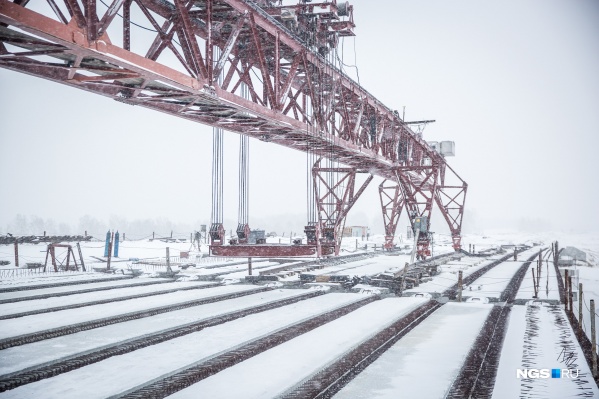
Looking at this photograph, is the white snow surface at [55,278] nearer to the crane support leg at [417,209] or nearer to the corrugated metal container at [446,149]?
the crane support leg at [417,209]

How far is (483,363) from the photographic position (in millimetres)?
6516

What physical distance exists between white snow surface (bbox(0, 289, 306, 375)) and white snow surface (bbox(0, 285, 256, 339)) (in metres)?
0.93

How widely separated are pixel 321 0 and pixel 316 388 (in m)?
11.4

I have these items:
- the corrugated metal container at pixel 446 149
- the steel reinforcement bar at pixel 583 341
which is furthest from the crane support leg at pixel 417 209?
the corrugated metal container at pixel 446 149

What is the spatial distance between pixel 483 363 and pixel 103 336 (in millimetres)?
6464

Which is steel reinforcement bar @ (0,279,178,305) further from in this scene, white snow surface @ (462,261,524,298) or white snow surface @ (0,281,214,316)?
white snow surface @ (462,261,524,298)

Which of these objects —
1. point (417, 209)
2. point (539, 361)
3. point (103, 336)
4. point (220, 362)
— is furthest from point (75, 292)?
point (417, 209)

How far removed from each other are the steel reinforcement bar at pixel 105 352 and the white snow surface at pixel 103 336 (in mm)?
188

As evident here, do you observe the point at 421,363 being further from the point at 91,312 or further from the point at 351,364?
the point at 91,312

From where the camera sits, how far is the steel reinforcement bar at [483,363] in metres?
5.43

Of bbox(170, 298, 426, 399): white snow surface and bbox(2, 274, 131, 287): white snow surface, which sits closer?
bbox(170, 298, 426, 399): white snow surface

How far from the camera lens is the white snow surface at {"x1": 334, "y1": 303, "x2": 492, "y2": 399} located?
5434 millimetres

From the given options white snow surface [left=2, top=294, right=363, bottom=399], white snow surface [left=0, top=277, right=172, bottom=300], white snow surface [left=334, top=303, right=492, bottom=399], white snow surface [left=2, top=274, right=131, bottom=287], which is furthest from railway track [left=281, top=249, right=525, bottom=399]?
white snow surface [left=2, top=274, right=131, bottom=287]

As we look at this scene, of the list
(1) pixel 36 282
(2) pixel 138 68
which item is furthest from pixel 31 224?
(2) pixel 138 68
